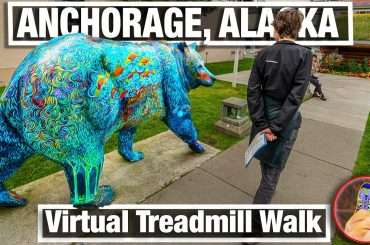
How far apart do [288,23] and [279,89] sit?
47 centimetres

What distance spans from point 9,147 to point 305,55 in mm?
2398

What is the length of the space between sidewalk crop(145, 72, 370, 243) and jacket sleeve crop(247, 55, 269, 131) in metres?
1.20

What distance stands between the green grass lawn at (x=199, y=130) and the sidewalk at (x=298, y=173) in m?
0.51

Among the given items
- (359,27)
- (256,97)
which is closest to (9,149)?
(256,97)

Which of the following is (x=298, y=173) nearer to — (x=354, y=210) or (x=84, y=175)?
(x=354, y=210)

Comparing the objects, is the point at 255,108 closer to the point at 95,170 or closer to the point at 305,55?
the point at 305,55

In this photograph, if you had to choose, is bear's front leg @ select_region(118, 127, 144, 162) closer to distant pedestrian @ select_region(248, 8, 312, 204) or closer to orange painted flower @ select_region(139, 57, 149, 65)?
orange painted flower @ select_region(139, 57, 149, 65)

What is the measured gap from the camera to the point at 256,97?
224 cm

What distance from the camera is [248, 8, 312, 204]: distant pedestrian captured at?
211cm

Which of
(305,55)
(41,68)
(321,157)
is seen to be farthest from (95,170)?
(321,157)

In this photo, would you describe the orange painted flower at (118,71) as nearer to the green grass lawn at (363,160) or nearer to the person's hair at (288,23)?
the person's hair at (288,23)

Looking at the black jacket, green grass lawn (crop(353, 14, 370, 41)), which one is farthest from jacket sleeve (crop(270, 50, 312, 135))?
green grass lawn (crop(353, 14, 370, 41))

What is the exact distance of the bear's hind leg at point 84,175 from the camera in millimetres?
2371

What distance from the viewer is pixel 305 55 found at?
6.88 ft
